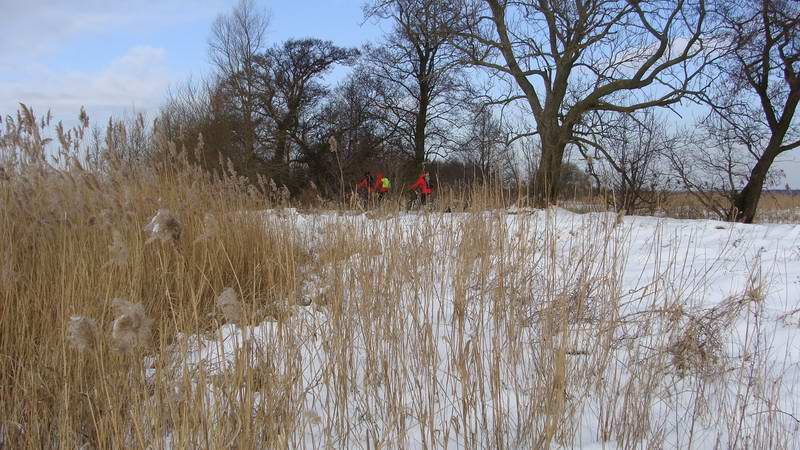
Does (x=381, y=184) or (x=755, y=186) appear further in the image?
(x=381, y=184)

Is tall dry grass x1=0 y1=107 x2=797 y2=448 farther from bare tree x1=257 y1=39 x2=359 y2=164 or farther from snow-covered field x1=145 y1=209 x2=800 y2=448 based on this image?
bare tree x1=257 y1=39 x2=359 y2=164

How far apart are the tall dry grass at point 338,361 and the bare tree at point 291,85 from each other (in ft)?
59.2

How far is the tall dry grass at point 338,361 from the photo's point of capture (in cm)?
166

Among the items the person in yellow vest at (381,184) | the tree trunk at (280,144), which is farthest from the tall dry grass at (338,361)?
the tree trunk at (280,144)

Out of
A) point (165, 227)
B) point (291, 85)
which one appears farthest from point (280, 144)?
point (165, 227)

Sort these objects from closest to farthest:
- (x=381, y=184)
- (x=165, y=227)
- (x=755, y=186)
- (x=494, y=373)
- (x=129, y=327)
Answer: (x=129, y=327), (x=165, y=227), (x=494, y=373), (x=755, y=186), (x=381, y=184)

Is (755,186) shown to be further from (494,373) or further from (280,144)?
(280,144)

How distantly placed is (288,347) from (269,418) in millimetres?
280

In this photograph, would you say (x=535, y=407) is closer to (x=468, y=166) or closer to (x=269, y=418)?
(x=269, y=418)

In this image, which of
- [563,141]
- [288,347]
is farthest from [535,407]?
[563,141]

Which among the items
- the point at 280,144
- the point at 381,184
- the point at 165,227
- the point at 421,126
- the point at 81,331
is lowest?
the point at 81,331

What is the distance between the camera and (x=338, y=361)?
1983mm

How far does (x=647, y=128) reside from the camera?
11148mm

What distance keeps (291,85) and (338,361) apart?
72.7 feet
